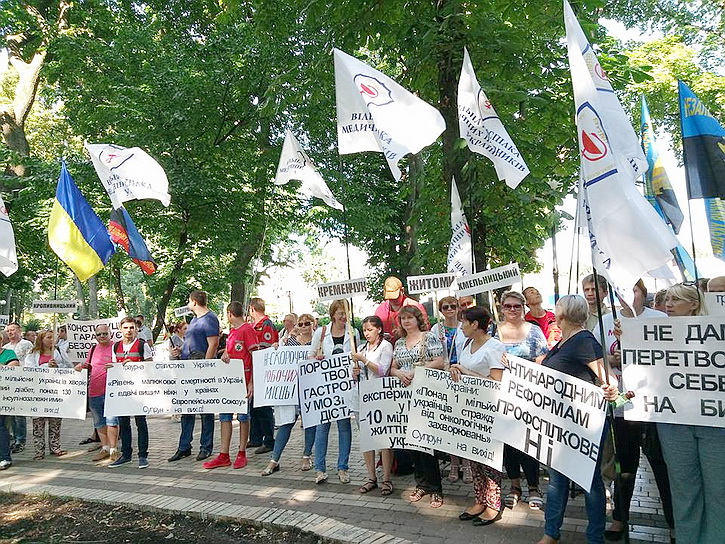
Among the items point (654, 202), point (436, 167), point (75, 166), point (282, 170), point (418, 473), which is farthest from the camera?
point (75, 166)

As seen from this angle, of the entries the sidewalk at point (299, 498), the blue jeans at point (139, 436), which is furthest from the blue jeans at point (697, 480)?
the blue jeans at point (139, 436)

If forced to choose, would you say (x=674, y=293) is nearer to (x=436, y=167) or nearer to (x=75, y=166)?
(x=436, y=167)

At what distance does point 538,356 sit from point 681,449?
154 cm

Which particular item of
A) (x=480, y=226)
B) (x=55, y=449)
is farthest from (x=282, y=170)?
(x=55, y=449)

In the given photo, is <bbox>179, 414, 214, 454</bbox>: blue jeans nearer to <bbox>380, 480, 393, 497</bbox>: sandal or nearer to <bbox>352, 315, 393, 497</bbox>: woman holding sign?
<bbox>352, 315, 393, 497</bbox>: woman holding sign

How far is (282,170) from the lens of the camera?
8.57 m

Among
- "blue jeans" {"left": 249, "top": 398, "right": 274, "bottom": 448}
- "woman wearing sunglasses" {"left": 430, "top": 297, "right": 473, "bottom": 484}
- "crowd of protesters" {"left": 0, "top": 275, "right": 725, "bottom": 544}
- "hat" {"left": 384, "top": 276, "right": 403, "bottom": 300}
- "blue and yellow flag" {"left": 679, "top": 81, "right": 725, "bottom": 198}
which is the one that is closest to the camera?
"crowd of protesters" {"left": 0, "top": 275, "right": 725, "bottom": 544}

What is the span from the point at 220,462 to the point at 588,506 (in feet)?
15.4

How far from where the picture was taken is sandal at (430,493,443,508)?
17.3 ft

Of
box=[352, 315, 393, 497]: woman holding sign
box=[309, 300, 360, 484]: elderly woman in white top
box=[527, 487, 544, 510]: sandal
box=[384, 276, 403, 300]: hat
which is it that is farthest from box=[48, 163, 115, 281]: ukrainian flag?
box=[527, 487, 544, 510]: sandal

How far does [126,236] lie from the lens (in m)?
9.47

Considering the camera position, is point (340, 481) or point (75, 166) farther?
point (75, 166)

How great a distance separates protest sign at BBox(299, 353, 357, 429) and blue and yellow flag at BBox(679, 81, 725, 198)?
12.4 feet

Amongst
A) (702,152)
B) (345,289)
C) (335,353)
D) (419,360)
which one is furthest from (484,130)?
(335,353)
